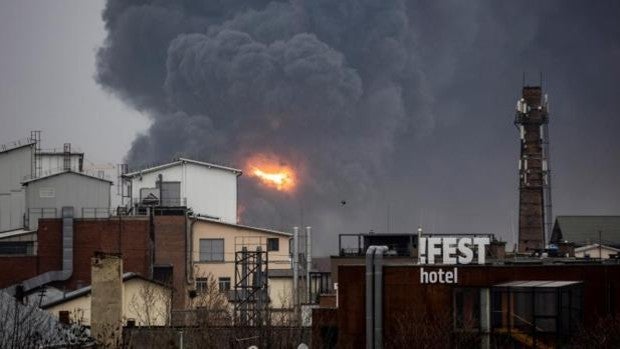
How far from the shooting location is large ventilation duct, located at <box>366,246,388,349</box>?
5353 centimetres

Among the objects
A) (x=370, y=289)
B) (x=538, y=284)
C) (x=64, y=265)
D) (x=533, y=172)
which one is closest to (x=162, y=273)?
(x=64, y=265)

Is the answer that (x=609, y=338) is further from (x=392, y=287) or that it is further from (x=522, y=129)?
(x=522, y=129)

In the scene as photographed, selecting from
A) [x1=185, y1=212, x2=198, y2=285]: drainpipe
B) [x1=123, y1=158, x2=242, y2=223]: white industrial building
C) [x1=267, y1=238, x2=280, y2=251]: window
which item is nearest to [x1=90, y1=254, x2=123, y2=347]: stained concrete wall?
[x1=185, y1=212, x2=198, y2=285]: drainpipe

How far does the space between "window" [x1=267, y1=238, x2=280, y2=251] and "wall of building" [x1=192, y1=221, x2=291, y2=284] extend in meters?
0.22

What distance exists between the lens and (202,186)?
115m

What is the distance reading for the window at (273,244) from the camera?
357 feet

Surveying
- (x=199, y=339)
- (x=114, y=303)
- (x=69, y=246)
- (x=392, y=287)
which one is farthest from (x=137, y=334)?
(x=69, y=246)

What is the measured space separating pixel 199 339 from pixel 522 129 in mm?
65090

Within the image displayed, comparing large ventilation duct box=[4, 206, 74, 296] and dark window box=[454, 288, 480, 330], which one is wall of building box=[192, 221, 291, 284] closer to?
large ventilation duct box=[4, 206, 74, 296]

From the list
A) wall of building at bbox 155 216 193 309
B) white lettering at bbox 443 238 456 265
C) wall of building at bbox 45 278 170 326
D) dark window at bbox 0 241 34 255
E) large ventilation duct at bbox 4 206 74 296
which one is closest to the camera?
white lettering at bbox 443 238 456 265

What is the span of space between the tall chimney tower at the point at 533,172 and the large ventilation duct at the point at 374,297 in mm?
61472

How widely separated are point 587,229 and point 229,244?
31.7 metres

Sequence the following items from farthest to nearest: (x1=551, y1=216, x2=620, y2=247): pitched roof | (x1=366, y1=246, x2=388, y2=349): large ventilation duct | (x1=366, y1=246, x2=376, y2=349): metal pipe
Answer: (x1=551, y1=216, x2=620, y2=247): pitched roof < (x1=366, y1=246, x2=376, y2=349): metal pipe < (x1=366, y1=246, x2=388, y2=349): large ventilation duct

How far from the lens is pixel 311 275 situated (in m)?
93.6
